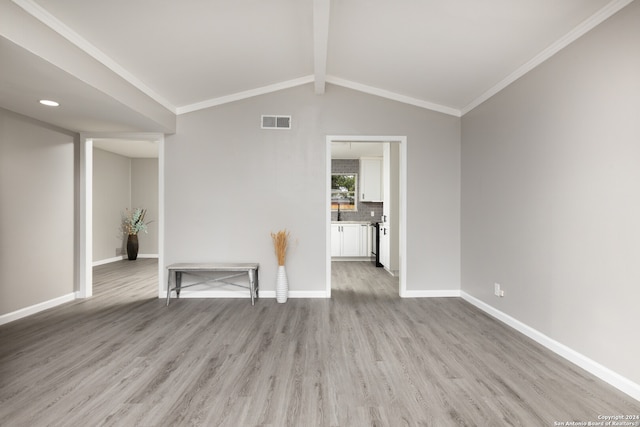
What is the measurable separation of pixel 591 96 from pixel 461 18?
1.13 m

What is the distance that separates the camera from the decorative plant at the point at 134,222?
7.50 m

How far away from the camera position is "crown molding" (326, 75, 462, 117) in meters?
4.22

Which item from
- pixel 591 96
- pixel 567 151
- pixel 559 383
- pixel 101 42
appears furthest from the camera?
pixel 101 42

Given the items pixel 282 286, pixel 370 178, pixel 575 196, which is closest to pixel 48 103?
pixel 282 286

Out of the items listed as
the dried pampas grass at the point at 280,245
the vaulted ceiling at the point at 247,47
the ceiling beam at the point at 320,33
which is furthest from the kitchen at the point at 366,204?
the ceiling beam at the point at 320,33

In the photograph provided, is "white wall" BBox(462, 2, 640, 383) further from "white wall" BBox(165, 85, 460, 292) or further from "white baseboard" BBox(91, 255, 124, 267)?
"white baseboard" BBox(91, 255, 124, 267)

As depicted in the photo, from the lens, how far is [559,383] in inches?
83.5

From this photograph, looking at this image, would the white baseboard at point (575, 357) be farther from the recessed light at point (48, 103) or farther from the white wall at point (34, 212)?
the white wall at point (34, 212)

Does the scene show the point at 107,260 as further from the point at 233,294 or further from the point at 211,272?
the point at 233,294

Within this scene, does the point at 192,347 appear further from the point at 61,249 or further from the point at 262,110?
the point at 262,110

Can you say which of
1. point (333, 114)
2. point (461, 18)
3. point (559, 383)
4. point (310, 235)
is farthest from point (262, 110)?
point (559, 383)

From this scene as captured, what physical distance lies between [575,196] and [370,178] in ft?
17.8

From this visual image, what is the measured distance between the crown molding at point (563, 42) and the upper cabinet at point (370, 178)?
4112mm

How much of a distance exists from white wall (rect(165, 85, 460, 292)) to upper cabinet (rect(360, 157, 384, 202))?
3465mm
